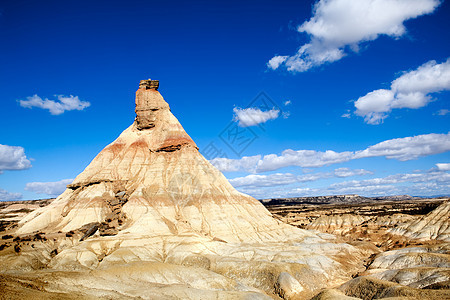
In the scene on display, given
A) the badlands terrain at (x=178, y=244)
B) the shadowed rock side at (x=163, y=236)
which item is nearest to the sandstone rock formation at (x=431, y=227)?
the badlands terrain at (x=178, y=244)

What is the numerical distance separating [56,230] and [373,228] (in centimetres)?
8946

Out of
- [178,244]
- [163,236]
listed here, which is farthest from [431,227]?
[163,236]

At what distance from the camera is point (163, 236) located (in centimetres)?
5294

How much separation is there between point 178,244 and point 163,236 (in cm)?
465

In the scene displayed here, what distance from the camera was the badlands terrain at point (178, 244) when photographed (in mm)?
30219

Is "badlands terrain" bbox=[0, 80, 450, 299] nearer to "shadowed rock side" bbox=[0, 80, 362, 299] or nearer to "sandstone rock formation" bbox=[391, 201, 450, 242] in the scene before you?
"shadowed rock side" bbox=[0, 80, 362, 299]

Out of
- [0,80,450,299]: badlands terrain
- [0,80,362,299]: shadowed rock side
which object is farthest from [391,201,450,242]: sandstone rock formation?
[0,80,362,299]: shadowed rock side

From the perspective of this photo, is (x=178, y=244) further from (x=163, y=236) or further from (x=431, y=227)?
(x=431, y=227)

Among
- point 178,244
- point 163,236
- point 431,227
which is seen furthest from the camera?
point 431,227

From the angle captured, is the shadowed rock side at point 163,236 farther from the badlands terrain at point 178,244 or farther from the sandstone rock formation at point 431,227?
the sandstone rock formation at point 431,227

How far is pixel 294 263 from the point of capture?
136 feet

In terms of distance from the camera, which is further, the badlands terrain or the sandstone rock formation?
the sandstone rock formation

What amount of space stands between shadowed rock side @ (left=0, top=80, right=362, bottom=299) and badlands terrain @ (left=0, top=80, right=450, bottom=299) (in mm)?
237

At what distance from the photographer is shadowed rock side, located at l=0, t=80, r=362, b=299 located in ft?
114
